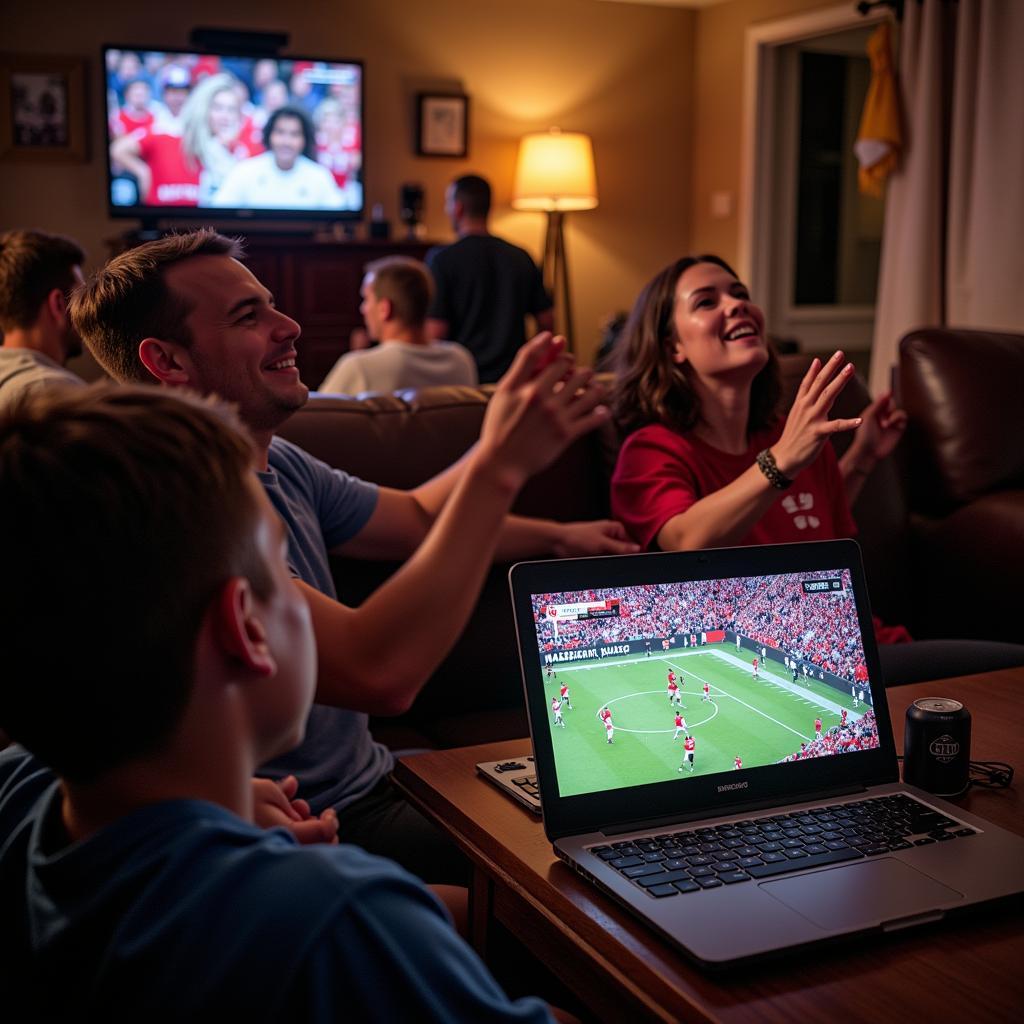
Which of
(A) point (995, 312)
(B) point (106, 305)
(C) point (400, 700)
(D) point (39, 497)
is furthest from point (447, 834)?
(A) point (995, 312)

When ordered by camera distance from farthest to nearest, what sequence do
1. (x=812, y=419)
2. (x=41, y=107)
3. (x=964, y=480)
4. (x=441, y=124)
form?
1. (x=441, y=124)
2. (x=41, y=107)
3. (x=964, y=480)
4. (x=812, y=419)

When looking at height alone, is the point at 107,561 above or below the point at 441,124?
below

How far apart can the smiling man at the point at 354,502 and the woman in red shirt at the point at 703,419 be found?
18cm

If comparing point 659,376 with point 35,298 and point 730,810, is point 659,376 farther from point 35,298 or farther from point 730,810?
point 35,298

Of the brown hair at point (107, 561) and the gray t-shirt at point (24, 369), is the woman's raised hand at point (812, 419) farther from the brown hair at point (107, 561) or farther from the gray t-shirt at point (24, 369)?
the gray t-shirt at point (24, 369)

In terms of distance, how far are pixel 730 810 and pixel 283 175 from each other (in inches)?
206

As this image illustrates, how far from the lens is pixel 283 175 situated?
5.82 m

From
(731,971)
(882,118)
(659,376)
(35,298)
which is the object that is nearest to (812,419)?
(659,376)

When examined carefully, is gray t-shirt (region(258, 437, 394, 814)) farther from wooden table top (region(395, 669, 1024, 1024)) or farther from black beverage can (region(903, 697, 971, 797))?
black beverage can (region(903, 697, 971, 797))

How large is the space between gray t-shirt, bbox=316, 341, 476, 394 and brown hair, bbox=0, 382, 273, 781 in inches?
115

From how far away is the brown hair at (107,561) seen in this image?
66cm

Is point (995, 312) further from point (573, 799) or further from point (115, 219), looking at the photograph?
point (573, 799)

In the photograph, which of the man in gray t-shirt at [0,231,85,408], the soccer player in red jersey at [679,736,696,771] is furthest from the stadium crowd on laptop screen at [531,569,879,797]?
the man in gray t-shirt at [0,231,85,408]

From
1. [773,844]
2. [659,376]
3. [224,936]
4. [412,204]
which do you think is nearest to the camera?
[224,936]
